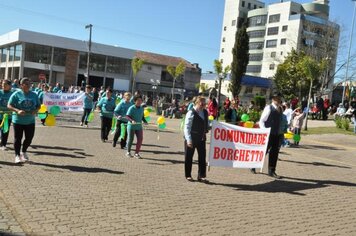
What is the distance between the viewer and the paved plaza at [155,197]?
586cm

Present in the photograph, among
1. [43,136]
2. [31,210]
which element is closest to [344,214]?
[31,210]

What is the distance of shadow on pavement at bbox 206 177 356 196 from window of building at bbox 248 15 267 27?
8347cm

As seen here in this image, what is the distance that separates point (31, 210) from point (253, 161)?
526cm

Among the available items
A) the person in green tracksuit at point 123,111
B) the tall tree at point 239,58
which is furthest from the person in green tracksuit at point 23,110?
the tall tree at point 239,58

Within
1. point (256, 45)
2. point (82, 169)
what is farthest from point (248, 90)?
point (82, 169)

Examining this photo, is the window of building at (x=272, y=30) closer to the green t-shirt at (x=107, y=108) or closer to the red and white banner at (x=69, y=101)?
the red and white banner at (x=69, y=101)

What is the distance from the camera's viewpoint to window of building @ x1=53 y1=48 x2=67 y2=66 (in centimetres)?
6356

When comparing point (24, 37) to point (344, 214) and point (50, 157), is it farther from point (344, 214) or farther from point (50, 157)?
point (344, 214)

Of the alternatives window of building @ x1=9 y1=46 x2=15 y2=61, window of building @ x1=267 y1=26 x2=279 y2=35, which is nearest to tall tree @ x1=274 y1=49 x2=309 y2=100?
window of building @ x1=267 y1=26 x2=279 y2=35

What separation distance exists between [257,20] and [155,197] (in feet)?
291

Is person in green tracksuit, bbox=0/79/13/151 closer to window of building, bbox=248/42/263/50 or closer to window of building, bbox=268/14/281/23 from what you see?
window of building, bbox=268/14/281/23

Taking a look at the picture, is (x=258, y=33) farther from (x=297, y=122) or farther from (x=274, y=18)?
(x=297, y=122)

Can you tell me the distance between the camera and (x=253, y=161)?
32.2 ft

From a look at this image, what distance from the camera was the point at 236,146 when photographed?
9.51 metres
